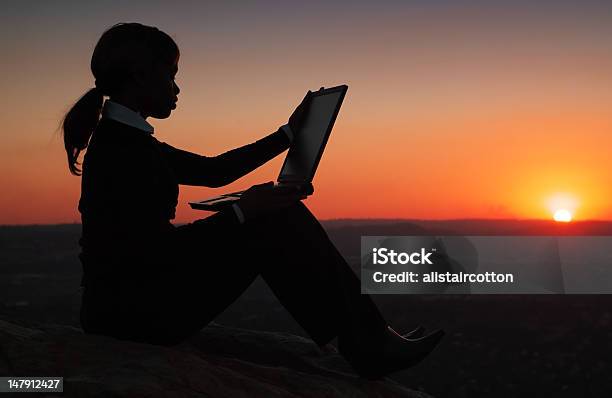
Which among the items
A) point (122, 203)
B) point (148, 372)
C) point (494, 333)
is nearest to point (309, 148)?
point (122, 203)

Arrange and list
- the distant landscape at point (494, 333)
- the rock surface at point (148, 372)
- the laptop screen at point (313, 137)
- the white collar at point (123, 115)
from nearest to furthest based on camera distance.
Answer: the rock surface at point (148, 372), the white collar at point (123, 115), the laptop screen at point (313, 137), the distant landscape at point (494, 333)

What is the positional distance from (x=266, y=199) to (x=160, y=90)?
1042mm

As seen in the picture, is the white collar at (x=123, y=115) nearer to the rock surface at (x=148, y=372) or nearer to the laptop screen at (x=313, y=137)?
the laptop screen at (x=313, y=137)

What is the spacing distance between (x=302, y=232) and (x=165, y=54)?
146 cm

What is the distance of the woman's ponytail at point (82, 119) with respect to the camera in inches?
179

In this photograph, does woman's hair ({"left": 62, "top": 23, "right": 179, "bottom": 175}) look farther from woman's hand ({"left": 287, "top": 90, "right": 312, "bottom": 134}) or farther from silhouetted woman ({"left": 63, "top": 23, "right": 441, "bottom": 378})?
woman's hand ({"left": 287, "top": 90, "right": 312, "bottom": 134})

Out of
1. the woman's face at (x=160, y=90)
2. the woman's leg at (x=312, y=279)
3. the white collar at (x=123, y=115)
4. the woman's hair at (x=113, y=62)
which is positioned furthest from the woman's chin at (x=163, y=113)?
the woman's leg at (x=312, y=279)

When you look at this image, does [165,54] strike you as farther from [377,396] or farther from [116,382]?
[377,396]

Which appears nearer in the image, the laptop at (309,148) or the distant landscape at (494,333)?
the laptop at (309,148)

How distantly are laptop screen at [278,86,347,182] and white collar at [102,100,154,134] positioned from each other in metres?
1.06

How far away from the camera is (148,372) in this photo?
3840 mm

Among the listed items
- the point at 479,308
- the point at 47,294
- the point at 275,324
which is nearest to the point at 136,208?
the point at 275,324

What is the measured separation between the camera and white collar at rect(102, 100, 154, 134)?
437 cm

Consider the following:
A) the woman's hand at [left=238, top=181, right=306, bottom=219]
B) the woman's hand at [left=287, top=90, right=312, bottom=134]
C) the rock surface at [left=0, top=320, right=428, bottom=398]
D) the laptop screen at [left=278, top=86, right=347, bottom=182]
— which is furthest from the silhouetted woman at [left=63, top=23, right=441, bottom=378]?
the woman's hand at [left=287, top=90, right=312, bottom=134]
